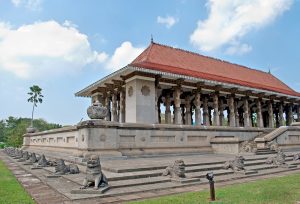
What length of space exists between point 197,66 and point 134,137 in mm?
14298

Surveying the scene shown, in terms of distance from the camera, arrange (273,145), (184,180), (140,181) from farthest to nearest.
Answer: (273,145) < (184,180) < (140,181)

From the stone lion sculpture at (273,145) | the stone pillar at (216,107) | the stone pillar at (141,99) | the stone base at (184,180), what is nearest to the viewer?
the stone base at (184,180)

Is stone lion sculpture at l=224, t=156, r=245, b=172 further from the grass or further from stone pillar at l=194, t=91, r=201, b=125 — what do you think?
stone pillar at l=194, t=91, r=201, b=125

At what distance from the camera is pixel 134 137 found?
44.8ft

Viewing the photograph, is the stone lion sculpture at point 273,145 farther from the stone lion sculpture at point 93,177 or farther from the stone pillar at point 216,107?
the stone lion sculpture at point 93,177

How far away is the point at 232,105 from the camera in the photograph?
25.8 meters

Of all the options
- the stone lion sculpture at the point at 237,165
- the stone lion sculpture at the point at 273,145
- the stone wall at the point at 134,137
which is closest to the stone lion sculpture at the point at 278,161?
the stone lion sculpture at the point at 237,165

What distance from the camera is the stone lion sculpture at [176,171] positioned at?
8.23 meters

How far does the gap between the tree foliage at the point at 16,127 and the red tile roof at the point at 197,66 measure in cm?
4073

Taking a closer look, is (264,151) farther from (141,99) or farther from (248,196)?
(248,196)

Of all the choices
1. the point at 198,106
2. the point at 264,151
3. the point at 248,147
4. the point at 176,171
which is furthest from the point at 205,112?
the point at 176,171

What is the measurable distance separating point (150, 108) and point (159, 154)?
705 centimetres

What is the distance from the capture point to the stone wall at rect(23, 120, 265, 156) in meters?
12.2

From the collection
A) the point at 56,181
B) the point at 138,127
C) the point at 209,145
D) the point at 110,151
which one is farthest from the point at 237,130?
the point at 56,181
